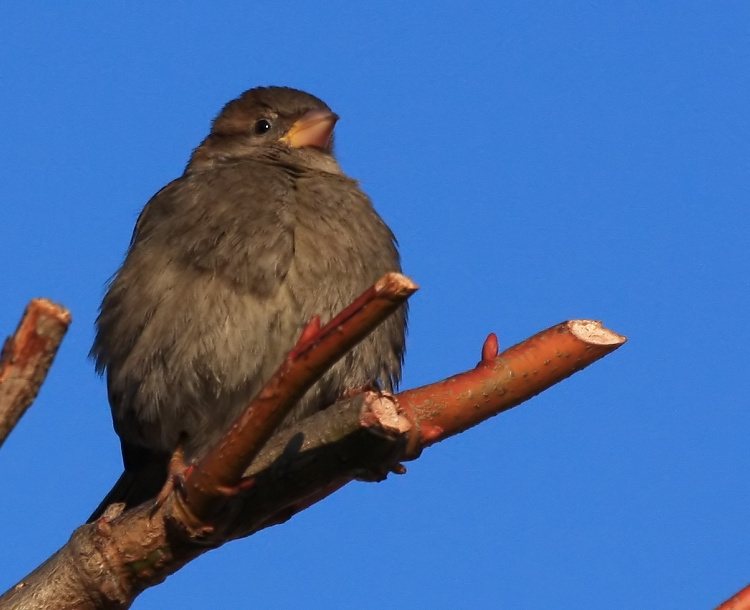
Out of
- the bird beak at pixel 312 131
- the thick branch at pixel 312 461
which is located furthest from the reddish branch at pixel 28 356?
the bird beak at pixel 312 131

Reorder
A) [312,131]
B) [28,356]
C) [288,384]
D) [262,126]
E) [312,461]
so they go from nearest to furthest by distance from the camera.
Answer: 1. [28,356]
2. [288,384]
3. [312,461]
4. [312,131]
5. [262,126]

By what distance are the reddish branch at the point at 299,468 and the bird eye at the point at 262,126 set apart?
2.70 meters

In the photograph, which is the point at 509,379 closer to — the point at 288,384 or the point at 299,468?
the point at 299,468

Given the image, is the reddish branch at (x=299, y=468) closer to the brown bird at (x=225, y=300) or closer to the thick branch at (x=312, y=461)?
the thick branch at (x=312, y=461)

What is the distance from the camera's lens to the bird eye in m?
6.38

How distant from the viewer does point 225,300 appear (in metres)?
5.00

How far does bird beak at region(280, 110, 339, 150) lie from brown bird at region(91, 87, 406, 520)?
43 centimetres

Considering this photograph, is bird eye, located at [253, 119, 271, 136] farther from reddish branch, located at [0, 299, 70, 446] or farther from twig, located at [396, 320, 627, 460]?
reddish branch, located at [0, 299, 70, 446]

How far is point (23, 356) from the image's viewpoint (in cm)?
270

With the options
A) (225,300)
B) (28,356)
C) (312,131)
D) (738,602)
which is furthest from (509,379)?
(312,131)

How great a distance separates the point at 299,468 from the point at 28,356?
4.04 feet

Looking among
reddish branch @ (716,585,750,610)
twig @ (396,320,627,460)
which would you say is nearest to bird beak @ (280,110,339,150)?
twig @ (396,320,627,460)

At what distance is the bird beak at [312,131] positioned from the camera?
20.5 feet

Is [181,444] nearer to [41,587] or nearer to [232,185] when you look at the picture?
[232,185]
